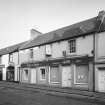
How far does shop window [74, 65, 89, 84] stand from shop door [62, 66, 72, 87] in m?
0.84

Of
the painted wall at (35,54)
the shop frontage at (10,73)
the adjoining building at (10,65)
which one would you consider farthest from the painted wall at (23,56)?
the shop frontage at (10,73)

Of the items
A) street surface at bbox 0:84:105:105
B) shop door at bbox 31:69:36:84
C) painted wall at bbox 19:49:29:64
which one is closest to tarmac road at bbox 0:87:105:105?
street surface at bbox 0:84:105:105

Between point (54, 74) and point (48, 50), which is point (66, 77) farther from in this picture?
point (48, 50)

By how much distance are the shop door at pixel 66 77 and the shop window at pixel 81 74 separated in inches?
33.0

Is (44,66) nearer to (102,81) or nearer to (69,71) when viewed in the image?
(69,71)

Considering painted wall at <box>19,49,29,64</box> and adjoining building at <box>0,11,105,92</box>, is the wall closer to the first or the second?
adjoining building at <box>0,11,105,92</box>

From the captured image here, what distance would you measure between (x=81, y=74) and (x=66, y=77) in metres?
2.05

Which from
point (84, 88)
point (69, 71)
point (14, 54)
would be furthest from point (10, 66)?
point (84, 88)

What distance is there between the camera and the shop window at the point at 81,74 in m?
13.8

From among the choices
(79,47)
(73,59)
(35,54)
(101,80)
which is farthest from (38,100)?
(35,54)

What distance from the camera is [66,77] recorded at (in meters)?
15.5

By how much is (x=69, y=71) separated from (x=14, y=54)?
13518mm

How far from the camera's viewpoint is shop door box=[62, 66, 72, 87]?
49.7 ft

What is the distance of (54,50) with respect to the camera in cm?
1716
